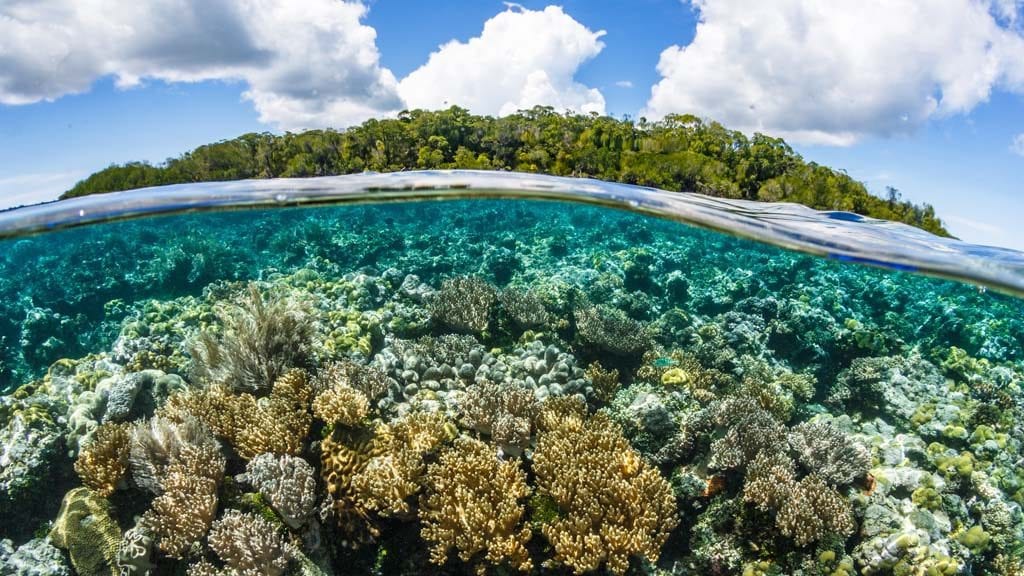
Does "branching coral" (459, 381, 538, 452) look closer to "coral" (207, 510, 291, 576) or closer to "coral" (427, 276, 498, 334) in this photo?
"coral" (427, 276, 498, 334)

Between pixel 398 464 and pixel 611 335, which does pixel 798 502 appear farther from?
pixel 398 464

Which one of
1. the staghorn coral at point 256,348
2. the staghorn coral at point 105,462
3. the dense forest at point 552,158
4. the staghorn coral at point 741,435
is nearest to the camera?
the staghorn coral at point 105,462

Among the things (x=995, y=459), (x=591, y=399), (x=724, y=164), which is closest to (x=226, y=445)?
(x=591, y=399)

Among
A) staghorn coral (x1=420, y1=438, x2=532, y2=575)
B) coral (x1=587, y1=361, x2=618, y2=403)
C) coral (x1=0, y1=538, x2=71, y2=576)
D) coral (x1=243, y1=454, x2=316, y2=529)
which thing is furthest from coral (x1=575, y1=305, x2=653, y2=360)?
coral (x1=0, y1=538, x2=71, y2=576)

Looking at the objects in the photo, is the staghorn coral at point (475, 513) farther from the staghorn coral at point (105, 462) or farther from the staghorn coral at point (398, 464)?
the staghorn coral at point (105, 462)

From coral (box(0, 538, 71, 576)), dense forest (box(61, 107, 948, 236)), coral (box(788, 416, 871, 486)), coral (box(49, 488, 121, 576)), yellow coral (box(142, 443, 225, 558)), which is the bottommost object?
coral (box(0, 538, 71, 576))

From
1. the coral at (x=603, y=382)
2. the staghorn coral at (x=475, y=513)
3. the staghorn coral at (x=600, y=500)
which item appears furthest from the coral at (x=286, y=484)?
the coral at (x=603, y=382)

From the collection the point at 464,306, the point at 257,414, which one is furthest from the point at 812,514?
the point at 257,414
